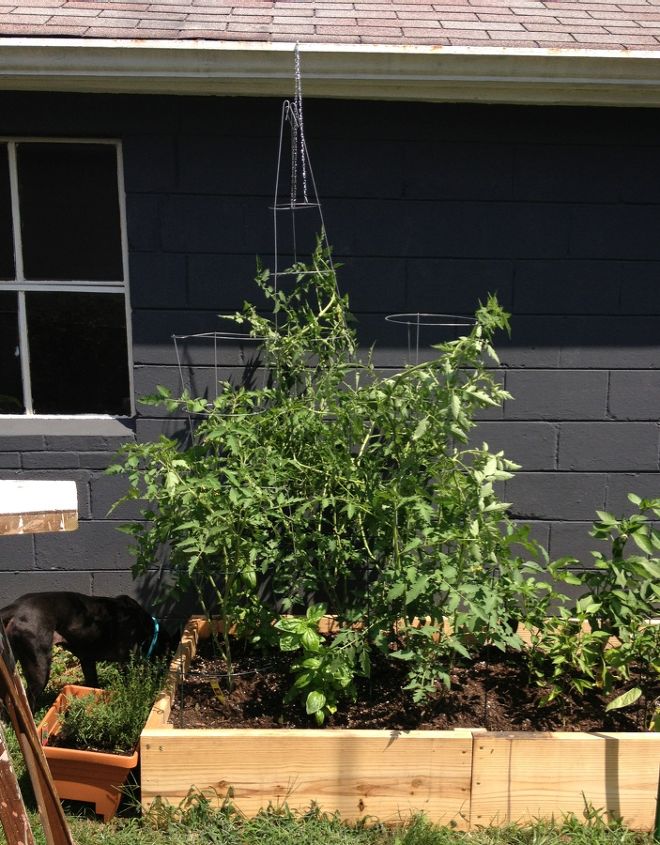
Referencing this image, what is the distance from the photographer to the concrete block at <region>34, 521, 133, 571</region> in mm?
3932

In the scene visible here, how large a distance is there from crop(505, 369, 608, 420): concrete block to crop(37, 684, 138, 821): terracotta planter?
7.47 ft

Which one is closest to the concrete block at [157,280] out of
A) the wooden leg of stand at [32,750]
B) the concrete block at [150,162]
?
the concrete block at [150,162]

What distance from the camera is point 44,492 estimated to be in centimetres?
176

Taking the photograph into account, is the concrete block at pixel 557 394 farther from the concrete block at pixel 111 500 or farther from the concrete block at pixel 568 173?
the concrete block at pixel 111 500

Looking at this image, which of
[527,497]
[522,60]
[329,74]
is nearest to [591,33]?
[522,60]

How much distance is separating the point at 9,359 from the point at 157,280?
0.87 m

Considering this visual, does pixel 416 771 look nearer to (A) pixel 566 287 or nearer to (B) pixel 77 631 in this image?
(B) pixel 77 631

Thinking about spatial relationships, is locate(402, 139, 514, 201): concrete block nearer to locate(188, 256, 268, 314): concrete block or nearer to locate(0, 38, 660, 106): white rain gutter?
locate(0, 38, 660, 106): white rain gutter

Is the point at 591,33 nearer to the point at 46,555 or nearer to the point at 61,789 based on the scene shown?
the point at 46,555

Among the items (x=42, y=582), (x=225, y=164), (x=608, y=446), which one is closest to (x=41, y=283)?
(x=225, y=164)

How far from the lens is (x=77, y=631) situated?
3229mm

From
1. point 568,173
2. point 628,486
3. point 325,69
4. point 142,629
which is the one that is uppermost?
point 325,69

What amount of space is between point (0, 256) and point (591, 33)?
2.90m

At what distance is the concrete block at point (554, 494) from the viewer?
3.93m
